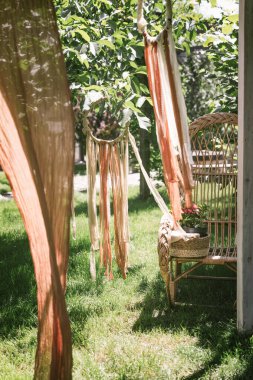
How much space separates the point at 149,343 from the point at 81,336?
0.42 metres

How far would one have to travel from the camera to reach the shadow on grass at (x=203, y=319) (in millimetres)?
2695

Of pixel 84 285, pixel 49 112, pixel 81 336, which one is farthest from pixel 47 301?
pixel 84 285

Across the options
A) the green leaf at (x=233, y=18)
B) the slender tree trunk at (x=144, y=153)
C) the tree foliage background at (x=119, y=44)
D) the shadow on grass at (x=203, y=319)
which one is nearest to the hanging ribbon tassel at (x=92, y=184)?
the tree foliage background at (x=119, y=44)

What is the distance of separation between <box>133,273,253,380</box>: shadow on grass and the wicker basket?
0.41 m

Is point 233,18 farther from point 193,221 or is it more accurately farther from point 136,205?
point 136,205

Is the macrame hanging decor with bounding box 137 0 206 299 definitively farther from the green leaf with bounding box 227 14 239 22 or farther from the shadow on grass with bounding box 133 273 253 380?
the green leaf with bounding box 227 14 239 22

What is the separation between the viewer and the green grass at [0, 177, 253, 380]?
258cm

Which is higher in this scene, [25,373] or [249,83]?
[249,83]

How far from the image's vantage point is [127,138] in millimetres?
3131

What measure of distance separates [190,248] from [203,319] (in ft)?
1.59

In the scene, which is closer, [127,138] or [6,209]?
[127,138]

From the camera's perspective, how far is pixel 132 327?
3.14 meters

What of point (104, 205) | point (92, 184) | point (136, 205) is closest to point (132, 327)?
point (104, 205)

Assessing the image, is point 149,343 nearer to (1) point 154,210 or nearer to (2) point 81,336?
(2) point 81,336
